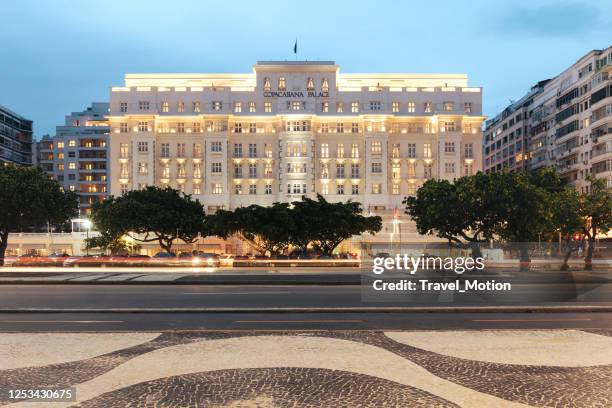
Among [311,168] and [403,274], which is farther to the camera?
[311,168]

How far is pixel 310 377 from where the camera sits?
34.0 feet

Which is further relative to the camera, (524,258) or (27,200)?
(27,200)

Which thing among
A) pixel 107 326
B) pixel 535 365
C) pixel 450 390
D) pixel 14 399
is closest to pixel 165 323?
pixel 107 326

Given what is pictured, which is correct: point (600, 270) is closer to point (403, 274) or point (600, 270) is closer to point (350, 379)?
point (403, 274)

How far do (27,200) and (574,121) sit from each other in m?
96.9

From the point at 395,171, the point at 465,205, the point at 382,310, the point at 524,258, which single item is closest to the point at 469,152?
the point at 395,171

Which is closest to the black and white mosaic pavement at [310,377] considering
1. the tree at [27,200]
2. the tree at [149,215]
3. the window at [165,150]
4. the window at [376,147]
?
the tree at [27,200]

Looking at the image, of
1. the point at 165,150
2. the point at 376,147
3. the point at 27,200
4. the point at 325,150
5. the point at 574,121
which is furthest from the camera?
the point at 165,150

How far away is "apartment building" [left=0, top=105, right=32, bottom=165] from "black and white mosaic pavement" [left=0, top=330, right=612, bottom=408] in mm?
136817

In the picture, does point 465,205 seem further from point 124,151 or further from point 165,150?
point 124,151

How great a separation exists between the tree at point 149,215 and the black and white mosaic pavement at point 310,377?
58.5 m

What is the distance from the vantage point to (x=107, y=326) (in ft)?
53.0

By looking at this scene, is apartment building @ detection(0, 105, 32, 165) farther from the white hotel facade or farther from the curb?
the curb

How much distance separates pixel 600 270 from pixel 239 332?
3637 cm
